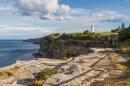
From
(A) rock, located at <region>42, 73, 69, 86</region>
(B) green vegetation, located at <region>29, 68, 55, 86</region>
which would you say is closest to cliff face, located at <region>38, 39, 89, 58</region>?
(B) green vegetation, located at <region>29, 68, 55, 86</region>

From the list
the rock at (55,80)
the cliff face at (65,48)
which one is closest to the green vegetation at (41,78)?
the rock at (55,80)

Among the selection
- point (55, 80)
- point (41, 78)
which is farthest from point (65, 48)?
point (55, 80)

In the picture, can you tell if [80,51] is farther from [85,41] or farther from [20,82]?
[20,82]

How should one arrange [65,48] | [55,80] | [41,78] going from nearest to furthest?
[55,80], [41,78], [65,48]

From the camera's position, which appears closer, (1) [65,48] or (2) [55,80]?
(2) [55,80]

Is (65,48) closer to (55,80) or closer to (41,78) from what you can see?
(41,78)

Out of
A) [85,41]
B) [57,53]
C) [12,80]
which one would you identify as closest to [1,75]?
[12,80]

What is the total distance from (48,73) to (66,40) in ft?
221

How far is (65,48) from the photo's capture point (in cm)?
8312

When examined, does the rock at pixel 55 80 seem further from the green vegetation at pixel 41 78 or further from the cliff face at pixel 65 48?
the cliff face at pixel 65 48

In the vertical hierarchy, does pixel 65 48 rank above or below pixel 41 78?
below

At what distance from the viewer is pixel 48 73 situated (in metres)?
14.8

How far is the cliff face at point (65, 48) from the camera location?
240ft

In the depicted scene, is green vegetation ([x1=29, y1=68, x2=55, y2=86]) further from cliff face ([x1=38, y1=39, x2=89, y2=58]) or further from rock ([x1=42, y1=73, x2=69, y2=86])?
cliff face ([x1=38, y1=39, x2=89, y2=58])
